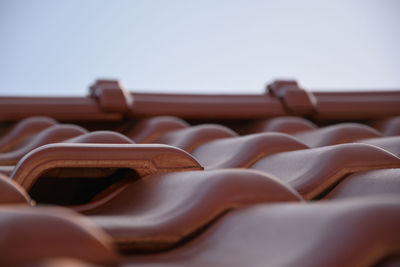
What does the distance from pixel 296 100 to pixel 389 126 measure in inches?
16.7

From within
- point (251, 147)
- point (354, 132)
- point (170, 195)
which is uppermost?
point (170, 195)

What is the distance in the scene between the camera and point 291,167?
1.25 metres

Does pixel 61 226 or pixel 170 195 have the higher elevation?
pixel 61 226

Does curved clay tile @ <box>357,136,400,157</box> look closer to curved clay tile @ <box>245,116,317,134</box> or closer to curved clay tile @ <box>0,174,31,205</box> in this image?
curved clay tile @ <box>245,116,317,134</box>

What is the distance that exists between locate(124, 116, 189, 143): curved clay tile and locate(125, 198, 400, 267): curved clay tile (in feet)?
4.46

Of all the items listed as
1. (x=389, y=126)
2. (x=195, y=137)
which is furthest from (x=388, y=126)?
(x=195, y=137)

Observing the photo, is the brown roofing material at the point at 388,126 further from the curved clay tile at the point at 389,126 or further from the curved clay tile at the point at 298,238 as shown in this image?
the curved clay tile at the point at 298,238

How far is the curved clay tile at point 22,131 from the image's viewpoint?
6.66 feet

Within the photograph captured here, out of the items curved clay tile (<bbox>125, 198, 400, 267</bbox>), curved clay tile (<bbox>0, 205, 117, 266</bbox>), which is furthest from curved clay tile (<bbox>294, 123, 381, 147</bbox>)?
curved clay tile (<bbox>0, 205, 117, 266</bbox>)

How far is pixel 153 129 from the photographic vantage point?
215cm

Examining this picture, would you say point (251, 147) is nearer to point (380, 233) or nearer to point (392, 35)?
point (380, 233)

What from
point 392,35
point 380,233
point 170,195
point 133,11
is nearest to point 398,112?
point 170,195

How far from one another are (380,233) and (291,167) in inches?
27.1

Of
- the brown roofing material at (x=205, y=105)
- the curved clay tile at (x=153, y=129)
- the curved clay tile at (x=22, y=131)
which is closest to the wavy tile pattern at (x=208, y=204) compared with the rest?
the curved clay tile at (x=153, y=129)
